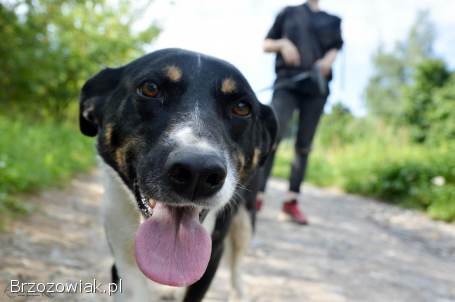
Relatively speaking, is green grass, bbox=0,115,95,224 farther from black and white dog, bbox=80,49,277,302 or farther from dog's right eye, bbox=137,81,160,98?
dog's right eye, bbox=137,81,160,98

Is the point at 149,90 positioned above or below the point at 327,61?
above

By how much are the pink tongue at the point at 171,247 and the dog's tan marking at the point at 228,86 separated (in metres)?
0.64

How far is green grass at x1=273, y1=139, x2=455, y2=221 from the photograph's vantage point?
24.1 ft

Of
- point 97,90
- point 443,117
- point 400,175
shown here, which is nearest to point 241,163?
point 97,90

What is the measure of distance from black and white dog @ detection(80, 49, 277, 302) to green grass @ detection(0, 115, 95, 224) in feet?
5.43

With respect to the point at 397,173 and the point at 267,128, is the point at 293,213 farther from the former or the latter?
the point at 397,173

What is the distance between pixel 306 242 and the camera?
178 inches

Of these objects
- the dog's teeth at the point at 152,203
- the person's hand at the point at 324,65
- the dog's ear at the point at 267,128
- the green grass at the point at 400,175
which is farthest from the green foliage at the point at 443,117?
the dog's teeth at the point at 152,203

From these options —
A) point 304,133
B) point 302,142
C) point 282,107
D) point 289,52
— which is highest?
point 289,52

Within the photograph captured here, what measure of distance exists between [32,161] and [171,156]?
Answer: 399 cm

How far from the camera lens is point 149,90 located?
6.39 ft

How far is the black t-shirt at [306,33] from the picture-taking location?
4469 millimetres

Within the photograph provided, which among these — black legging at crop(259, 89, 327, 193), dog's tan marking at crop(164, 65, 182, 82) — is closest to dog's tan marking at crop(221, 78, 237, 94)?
dog's tan marking at crop(164, 65, 182, 82)

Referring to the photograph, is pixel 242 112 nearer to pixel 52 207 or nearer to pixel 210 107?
pixel 210 107
